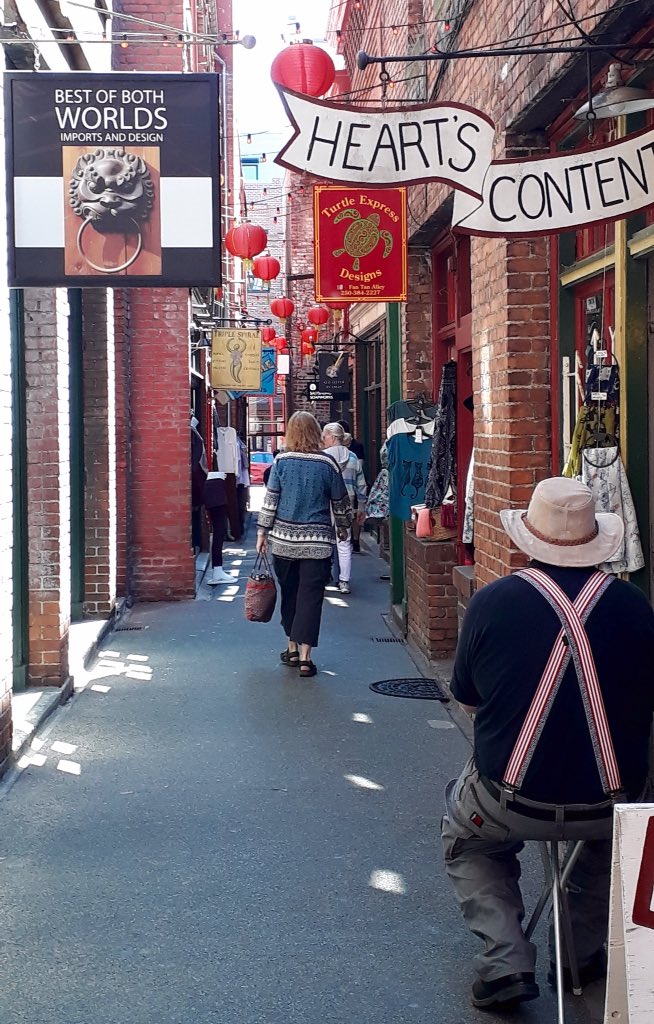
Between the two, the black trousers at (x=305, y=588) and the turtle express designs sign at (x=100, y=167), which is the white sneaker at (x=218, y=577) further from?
the turtle express designs sign at (x=100, y=167)

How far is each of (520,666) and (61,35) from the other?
666cm

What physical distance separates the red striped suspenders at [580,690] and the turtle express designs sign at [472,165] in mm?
1425

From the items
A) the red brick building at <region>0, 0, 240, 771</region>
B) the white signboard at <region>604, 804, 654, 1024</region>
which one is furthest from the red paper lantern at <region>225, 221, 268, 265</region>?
the white signboard at <region>604, 804, 654, 1024</region>

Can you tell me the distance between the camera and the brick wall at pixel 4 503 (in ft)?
21.3

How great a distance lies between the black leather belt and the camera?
11.8 feet

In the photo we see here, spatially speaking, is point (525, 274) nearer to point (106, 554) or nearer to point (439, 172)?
point (439, 172)

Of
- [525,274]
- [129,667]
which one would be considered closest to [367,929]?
[525,274]

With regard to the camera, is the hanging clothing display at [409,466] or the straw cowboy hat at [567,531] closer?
the straw cowboy hat at [567,531]

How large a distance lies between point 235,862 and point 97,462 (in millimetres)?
6779

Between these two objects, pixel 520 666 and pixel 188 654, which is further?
pixel 188 654

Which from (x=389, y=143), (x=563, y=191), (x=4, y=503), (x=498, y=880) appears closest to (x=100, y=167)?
(x=4, y=503)

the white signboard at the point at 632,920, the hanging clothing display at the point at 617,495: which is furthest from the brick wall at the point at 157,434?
the white signboard at the point at 632,920

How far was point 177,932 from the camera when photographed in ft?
14.5

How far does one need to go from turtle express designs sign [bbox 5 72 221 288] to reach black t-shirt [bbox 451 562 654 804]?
3.70 meters
